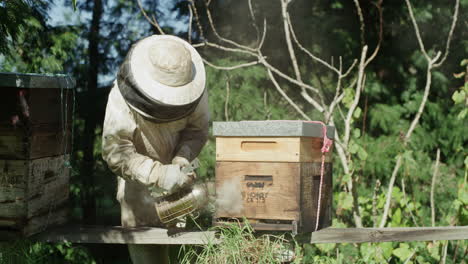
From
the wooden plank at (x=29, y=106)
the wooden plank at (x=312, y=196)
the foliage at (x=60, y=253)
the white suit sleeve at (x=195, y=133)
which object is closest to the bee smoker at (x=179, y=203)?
the white suit sleeve at (x=195, y=133)

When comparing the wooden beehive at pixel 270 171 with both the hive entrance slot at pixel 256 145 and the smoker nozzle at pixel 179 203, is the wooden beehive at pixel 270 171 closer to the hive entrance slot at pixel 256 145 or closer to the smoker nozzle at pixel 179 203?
the hive entrance slot at pixel 256 145

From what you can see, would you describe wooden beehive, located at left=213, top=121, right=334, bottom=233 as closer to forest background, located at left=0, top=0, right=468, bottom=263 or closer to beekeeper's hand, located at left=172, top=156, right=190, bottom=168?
beekeeper's hand, located at left=172, top=156, right=190, bottom=168

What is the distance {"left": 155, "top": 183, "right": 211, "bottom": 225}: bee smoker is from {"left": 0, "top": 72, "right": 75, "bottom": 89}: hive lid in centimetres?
104

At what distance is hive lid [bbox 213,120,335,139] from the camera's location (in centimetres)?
292

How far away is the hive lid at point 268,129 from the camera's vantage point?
115 inches

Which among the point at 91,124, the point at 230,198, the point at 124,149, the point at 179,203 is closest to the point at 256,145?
the point at 230,198

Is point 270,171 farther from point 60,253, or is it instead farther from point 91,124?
point 60,253

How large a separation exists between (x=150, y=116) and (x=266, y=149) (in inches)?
26.3

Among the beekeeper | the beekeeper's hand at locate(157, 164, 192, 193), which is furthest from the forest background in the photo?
the beekeeper's hand at locate(157, 164, 192, 193)

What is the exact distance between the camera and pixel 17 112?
3.25 meters

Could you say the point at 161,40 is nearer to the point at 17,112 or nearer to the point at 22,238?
the point at 17,112

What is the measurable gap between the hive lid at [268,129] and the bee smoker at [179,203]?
36cm

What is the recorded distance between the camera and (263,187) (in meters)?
2.98

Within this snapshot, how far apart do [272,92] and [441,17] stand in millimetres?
1807
